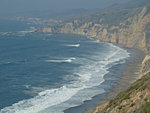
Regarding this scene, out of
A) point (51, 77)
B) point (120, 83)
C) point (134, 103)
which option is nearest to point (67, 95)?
point (120, 83)

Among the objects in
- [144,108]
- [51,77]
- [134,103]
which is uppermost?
[144,108]

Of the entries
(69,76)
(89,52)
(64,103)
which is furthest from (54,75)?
(89,52)

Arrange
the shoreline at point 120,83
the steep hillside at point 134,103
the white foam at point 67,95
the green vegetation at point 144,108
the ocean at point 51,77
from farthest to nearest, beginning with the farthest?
the ocean at point 51,77 < the shoreline at point 120,83 < the white foam at point 67,95 < the steep hillside at point 134,103 < the green vegetation at point 144,108

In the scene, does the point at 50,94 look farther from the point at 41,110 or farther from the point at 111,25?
the point at 111,25

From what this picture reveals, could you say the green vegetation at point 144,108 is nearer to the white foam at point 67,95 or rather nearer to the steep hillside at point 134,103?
the steep hillside at point 134,103

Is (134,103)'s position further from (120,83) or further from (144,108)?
(120,83)

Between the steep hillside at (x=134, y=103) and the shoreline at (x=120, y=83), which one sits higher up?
the steep hillside at (x=134, y=103)

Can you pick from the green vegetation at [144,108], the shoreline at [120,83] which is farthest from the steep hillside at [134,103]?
the shoreline at [120,83]
